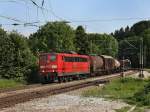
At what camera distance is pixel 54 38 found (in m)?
98.0

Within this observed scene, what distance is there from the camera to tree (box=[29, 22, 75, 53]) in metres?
92.9

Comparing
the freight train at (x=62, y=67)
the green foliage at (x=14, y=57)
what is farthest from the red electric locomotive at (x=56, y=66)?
the green foliage at (x=14, y=57)

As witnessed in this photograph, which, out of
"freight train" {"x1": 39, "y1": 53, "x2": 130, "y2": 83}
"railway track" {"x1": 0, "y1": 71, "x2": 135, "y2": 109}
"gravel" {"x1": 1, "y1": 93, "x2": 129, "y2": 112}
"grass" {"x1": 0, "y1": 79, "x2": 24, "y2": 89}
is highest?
"freight train" {"x1": 39, "y1": 53, "x2": 130, "y2": 83}

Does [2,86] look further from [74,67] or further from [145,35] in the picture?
[145,35]

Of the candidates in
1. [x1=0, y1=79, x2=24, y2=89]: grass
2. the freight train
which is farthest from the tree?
[x1=0, y1=79, x2=24, y2=89]: grass

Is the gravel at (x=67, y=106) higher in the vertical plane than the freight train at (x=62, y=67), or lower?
lower

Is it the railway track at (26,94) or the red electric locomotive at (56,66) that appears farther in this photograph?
the red electric locomotive at (56,66)

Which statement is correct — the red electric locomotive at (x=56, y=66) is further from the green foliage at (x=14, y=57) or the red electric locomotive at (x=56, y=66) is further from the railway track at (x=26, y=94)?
the railway track at (x=26, y=94)

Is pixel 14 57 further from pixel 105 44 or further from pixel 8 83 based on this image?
pixel 105 44

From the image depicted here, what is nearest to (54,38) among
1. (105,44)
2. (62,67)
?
(62,67)

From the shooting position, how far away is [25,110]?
20.6 meters

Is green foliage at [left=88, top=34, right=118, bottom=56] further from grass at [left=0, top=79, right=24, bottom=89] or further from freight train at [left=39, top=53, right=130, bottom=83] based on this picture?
grass at [left=0, top=79, right=24, bottom=89]

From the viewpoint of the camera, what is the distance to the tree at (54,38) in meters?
92.9

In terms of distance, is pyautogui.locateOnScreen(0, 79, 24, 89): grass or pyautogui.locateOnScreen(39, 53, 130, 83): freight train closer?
pyautogui.locateOnScreen(0, 79, 24, 89): grass
